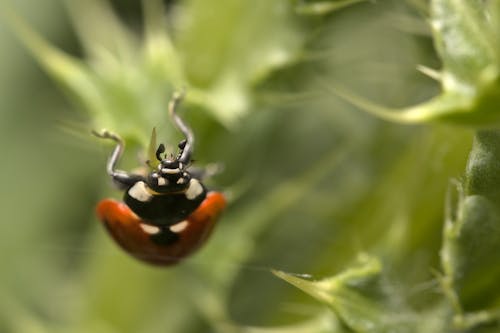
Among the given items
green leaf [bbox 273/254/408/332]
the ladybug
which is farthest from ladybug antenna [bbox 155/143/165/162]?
green leaf [bbox 273/254/408/332]

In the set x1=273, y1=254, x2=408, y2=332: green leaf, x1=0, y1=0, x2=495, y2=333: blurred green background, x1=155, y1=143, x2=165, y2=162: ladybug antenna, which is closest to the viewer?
x1=273, y1=254, x2=408, y2=332: green leaf

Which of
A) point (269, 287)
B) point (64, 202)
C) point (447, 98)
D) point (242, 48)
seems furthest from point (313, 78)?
point (64, 202)

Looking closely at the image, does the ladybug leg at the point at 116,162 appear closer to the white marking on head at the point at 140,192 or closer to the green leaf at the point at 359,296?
the white marking on head at the point at 140,192

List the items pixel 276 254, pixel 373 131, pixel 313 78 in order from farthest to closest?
pixel 276 254 < pixel 373 131 < pixel 313 78

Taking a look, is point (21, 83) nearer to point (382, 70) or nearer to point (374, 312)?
point (382, 70)

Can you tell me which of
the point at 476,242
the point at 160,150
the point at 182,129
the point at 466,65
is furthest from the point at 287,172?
the point at 466,65

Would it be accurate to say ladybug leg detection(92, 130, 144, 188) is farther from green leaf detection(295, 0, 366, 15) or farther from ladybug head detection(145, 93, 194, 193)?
green leaf detection(295, 0, 366, 15)

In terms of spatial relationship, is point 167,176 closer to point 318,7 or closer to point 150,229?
point 150,229
